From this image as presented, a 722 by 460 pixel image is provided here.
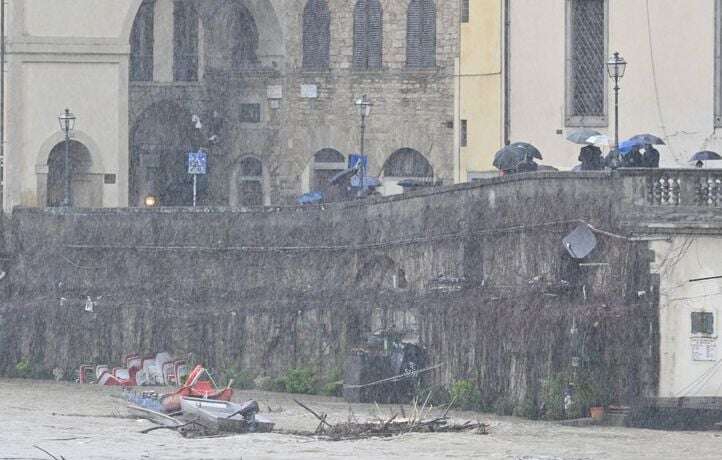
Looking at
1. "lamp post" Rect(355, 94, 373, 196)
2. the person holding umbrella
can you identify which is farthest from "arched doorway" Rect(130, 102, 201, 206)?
the person holding umbrella

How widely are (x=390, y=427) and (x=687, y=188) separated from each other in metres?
6.85

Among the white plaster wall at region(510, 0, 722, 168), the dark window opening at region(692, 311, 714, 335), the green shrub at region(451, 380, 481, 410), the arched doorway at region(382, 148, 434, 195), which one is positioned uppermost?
the white plaster wall at region(510, 0, 722, 168)

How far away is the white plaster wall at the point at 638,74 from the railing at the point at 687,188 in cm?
675

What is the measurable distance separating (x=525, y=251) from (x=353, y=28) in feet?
53.6

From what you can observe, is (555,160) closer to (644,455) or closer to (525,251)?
(525,251)

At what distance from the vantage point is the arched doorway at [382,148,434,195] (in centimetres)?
7300

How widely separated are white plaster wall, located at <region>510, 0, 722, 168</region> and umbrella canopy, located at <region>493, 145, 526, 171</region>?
3.28m

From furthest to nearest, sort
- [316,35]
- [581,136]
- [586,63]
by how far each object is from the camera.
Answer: [316,35]
[586,63]
[581,136]

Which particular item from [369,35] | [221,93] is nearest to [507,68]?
[369,35]

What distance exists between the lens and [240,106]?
75.6m

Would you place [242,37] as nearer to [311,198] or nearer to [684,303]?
[311,198]

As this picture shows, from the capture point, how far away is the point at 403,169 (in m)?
73.6

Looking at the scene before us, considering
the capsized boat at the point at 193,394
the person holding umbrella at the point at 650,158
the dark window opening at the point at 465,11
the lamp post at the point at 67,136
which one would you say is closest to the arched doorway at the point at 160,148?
the lamp post at the point at 67,136

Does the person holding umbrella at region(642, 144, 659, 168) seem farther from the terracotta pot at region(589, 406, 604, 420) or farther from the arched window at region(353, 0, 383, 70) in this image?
the arched window at region(353, 0, 383, 70)
